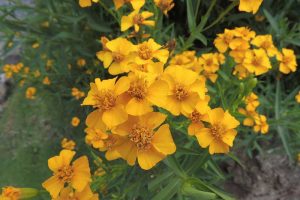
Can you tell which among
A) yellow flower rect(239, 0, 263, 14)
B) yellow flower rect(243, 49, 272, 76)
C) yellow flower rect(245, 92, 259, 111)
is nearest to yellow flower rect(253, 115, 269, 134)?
yellow flower rect(245, 92, 259, 111)

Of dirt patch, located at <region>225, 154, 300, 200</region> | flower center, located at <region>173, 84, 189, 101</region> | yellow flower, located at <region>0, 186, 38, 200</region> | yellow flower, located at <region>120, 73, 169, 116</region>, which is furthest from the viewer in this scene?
dirt patch, located at <region>225, 154, 300, 200</region>

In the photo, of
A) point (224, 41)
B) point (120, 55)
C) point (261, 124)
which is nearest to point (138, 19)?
point (120, 55)

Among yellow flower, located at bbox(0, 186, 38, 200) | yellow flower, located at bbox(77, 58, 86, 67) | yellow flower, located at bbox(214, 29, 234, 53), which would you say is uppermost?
yellow flower, located at bbox(214, 29, 234, 53)

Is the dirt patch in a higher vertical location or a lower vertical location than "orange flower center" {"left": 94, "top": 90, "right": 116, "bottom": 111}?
lower

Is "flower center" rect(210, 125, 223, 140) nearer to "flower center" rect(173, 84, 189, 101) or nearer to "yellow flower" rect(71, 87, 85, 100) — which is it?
"flower center" rect(173, 84, 189, 101)

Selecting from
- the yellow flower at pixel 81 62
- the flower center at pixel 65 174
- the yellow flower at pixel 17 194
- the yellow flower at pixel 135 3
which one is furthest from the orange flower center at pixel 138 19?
the yellow flower at pixel 81 62

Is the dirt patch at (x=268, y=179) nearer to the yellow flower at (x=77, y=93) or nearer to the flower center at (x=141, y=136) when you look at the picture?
the yellow flower at (x=77, y=93)
